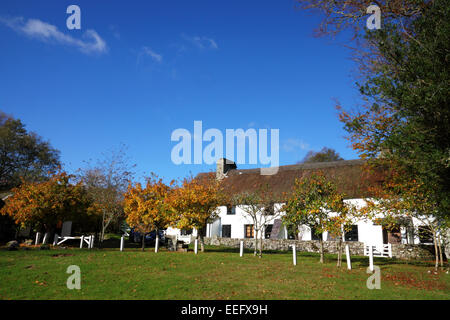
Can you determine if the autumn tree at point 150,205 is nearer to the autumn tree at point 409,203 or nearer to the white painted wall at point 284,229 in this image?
the white painted wall at point 284,229

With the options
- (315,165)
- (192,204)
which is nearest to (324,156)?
(315,165)

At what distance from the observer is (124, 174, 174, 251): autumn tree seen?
22.9 m

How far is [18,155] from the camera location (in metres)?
46.8

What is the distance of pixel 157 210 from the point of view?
23.0 m

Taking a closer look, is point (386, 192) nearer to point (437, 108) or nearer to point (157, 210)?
point (437, 108)

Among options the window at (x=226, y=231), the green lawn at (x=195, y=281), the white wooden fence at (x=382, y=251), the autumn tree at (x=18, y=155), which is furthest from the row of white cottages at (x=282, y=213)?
the autumn tree at (x=18, y=155)

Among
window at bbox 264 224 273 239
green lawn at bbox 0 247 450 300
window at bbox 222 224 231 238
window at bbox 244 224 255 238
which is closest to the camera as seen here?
green lawn at bbox 0 247 450 300

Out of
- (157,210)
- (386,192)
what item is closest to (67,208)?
(157,210)

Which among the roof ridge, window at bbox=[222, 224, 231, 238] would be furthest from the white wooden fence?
window at bbox=[222, 224, 231, 238]

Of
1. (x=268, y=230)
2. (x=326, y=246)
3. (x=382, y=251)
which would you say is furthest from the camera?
(x=268, y=230)

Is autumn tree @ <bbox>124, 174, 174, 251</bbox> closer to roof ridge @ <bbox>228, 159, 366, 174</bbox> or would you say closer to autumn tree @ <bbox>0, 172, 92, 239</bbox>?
autumn tree @ <bbox>0, 172, 92, 239</bbox>

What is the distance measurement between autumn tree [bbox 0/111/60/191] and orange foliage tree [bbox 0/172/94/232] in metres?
20.8

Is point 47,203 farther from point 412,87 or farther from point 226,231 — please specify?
point 412,87

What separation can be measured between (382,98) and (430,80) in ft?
5.96
